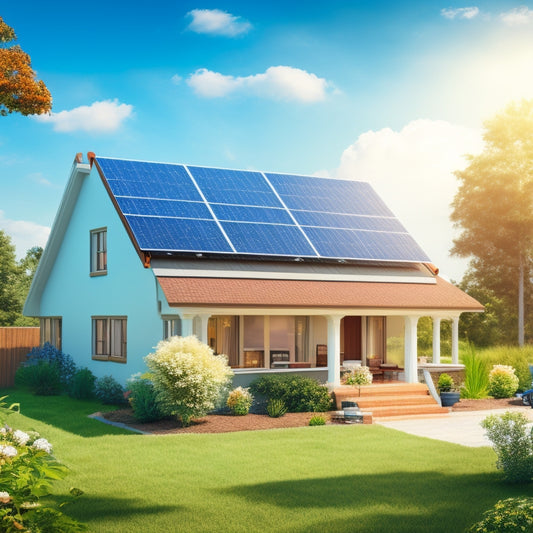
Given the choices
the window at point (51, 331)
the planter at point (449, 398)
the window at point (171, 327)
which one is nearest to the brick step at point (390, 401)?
the planter at point (449, 398)

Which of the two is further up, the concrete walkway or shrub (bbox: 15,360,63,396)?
shrub (bbox: 15,360,63,396)

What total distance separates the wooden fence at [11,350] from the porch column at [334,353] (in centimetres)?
1354

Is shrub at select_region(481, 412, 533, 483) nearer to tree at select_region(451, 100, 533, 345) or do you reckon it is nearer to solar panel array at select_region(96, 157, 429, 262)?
solar panel array at select_region(96, 157, 429, 262)

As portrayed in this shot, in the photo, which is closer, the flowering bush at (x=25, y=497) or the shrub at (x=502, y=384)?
the flowering bush at (x=25, y=497)

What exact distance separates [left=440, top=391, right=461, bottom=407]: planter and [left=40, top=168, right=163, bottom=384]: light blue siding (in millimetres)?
8344

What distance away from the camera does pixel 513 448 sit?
1134 cm

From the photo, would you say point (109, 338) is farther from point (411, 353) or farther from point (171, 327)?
point (411, 353)

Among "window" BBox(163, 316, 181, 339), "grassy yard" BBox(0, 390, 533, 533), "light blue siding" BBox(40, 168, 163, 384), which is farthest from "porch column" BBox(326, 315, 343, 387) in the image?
"light blue siding" BBox(40, 168, 163, 384)

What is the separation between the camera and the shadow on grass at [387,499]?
8992 mm

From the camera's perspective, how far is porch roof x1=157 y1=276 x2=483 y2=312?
18.7m

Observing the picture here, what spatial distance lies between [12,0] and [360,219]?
42.3 ft

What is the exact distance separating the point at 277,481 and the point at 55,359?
1642cm

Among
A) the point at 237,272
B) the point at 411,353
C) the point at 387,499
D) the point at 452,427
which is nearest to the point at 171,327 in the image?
the point at 237,272

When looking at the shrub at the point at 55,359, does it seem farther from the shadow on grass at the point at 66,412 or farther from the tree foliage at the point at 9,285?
the tree foliage at the point at 9,285
